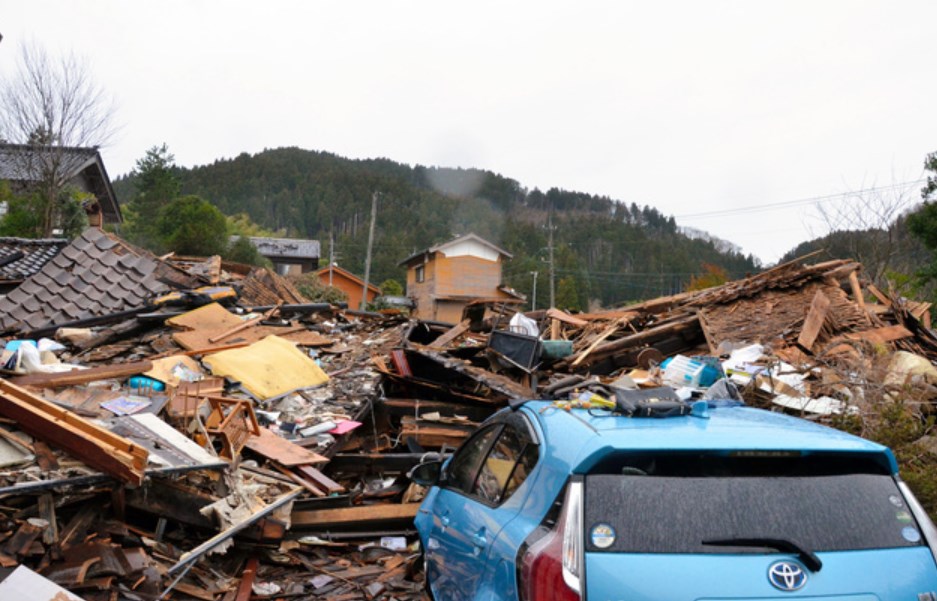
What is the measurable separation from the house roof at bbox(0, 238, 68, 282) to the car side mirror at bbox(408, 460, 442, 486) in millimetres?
12340

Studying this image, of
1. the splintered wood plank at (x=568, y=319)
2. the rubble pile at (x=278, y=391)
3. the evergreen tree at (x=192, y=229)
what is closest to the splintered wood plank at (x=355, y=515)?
the rubble pile at (x=278, y=391)

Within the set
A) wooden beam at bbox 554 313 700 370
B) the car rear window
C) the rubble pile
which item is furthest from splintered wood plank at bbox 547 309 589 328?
the car rear window

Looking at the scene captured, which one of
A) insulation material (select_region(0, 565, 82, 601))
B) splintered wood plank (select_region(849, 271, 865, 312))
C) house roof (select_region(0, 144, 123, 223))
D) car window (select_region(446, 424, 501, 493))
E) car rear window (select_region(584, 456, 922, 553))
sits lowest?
insulation material (select_region(0, 565, 82, 601))

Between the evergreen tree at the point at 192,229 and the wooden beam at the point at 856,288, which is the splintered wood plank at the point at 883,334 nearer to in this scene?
the wooden beam at the point at 856,288

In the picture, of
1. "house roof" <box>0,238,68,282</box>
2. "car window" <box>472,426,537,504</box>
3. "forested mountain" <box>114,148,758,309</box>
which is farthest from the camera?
"forested mountain" <box>114,148,758,309</box>

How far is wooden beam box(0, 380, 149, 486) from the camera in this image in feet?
15.5

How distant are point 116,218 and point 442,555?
38521mm

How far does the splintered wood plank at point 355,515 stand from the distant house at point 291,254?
175 feet

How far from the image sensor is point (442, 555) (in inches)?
145

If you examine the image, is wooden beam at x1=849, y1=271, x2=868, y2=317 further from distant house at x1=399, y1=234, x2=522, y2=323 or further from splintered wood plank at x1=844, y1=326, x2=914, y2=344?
distant house at x1=399, y1=234, x2=522, y2=323

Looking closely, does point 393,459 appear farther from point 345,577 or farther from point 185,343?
point 185,343

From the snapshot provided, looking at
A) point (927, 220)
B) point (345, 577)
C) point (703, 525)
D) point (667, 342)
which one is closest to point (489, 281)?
point (927, 220)

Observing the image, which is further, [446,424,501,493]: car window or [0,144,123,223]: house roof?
[0,144,123,223]: house roof

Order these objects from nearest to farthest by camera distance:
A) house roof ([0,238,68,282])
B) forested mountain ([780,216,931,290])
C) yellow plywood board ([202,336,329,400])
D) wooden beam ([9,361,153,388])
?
1. wooden beam ([9,361,153,388])
2. yellow plywood board ([202,336,329,400])
3. house roof ([0,238,68,282])
4. forested mountain ([780,216,931,290])
